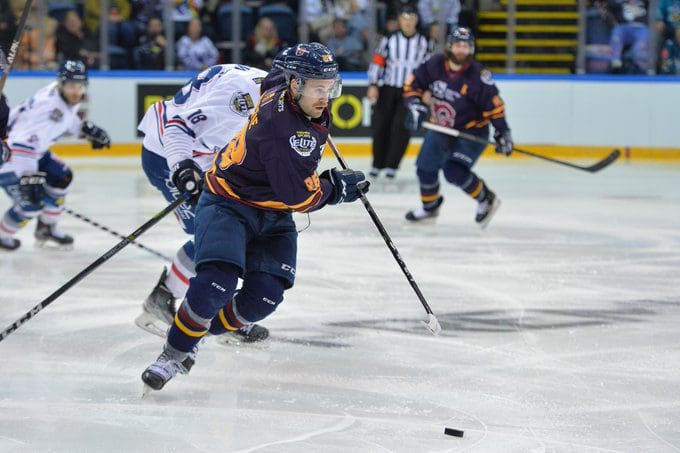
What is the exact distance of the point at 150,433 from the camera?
115 inches

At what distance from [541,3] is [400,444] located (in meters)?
8.34

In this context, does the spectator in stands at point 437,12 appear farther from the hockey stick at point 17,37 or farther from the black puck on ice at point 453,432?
the black puck on ice at point 453,432

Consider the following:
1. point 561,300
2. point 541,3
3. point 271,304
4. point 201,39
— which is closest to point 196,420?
point 271,304

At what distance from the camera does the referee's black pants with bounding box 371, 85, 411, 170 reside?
29.1 feet

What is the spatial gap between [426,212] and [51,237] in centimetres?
214

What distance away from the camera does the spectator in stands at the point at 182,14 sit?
33.4 feet

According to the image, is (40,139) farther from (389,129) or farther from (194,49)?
(194,49)

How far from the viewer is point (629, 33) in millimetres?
10258

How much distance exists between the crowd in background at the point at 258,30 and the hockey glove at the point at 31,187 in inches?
183

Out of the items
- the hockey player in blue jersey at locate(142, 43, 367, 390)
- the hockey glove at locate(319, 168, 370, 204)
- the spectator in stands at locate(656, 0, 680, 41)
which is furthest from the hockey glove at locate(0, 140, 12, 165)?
the spectator in stands at locate(656, 0, 680, 41)

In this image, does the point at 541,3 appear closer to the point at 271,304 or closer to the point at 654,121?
the point at 654,121

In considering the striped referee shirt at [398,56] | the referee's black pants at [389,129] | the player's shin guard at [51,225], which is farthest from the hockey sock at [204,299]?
the striped referee shirt at [398,56]

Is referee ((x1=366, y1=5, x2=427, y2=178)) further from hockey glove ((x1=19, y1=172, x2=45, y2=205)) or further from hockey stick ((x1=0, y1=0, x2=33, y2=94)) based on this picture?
hockey stick ((x1=0, y1=0, x2=33, y2=94))

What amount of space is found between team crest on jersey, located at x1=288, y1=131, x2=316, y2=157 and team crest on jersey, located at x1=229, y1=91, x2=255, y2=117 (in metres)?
0.68
